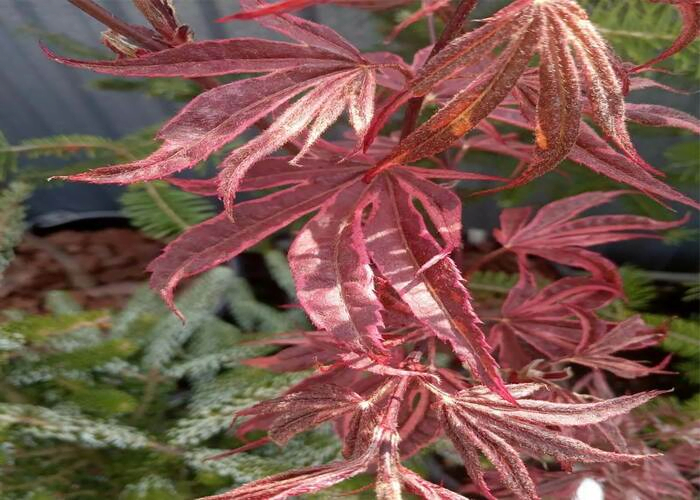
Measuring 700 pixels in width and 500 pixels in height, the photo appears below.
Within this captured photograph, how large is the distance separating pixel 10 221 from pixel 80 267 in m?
0.42

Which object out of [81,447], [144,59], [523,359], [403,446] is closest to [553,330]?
[523,359]

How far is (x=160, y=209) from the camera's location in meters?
0.87

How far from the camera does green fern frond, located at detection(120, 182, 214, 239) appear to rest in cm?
86

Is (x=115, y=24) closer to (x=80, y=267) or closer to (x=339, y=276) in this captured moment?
(x=339, y=276)

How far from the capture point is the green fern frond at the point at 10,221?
0.70 meters

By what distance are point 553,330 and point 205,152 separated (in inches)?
15.4

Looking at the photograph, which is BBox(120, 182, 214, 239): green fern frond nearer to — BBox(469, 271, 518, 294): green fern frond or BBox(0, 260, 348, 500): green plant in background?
BBox(0, 260, 348, 500): green plant in background

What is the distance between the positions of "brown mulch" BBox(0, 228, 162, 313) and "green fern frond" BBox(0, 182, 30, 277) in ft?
1.06

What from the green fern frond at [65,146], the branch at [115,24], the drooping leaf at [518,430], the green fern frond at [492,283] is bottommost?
the drooping leaf at [518,430]

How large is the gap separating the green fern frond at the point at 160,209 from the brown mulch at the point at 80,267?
0.81ft

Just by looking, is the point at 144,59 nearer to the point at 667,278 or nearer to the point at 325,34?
the point at 325,34

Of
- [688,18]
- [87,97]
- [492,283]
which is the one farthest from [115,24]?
[87,97]

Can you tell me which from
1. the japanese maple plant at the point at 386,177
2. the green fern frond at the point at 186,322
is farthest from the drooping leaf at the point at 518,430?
the green fern frond at the point at 186,322

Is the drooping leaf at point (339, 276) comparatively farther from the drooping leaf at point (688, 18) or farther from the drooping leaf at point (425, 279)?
the drooping leaf at point (688, 18)
